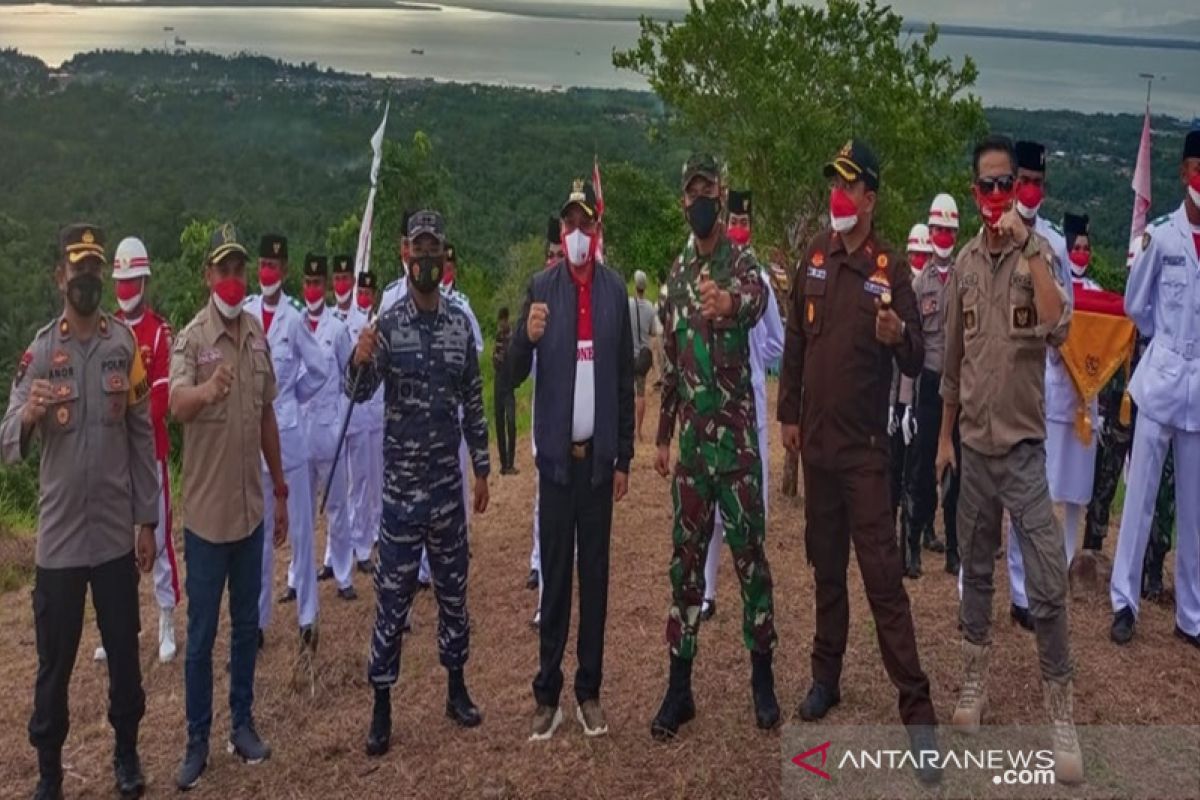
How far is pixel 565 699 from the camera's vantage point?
557 cm

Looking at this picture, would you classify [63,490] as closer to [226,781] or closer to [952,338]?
[226,781]

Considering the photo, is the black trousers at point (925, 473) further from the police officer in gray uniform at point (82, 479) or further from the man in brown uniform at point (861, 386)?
the police officer in gray uniform at point (82, 479)

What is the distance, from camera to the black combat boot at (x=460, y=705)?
5355 mm

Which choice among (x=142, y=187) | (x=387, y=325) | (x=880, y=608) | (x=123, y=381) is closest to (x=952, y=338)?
(x=880, y=608)

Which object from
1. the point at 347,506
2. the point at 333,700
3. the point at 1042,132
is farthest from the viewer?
the point at 1042,132

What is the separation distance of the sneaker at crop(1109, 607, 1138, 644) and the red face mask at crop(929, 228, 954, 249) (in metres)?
2.73

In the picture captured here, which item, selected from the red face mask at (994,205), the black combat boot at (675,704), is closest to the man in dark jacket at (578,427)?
the black combat boot at (675,704)

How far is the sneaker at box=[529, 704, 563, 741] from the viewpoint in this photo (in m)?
5.09

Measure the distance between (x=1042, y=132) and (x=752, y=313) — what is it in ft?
81.5

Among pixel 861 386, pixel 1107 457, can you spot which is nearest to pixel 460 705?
pixel 861 386

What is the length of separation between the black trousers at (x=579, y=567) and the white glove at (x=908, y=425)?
9.10ft

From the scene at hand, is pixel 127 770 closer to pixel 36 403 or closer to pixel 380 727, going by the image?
pixel 380 727

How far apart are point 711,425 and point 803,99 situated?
501 cm

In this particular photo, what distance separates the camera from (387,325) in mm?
5016
